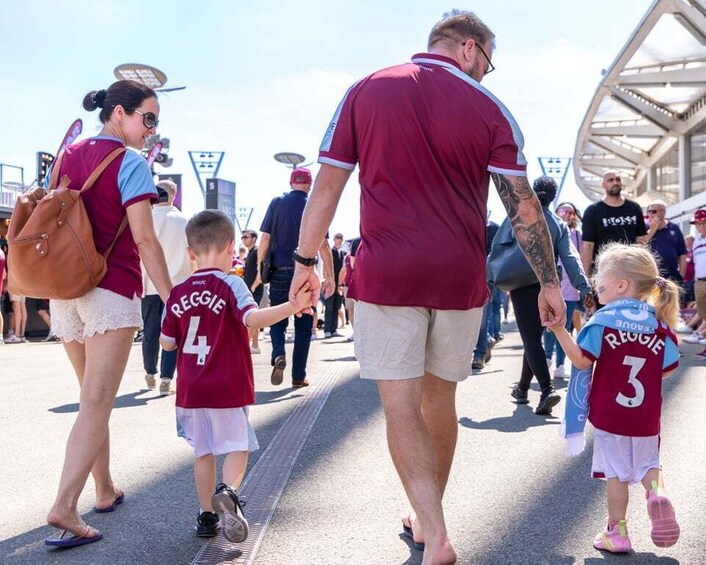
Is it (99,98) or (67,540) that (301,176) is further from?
(67,540)

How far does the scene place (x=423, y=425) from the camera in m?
2.88

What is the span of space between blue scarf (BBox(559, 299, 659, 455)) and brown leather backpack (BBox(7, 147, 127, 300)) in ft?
6.55

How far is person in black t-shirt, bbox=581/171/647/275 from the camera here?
816cm

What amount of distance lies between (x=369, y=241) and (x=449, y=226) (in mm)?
277

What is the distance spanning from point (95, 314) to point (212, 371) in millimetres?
531

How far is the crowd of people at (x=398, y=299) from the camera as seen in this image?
2.86m

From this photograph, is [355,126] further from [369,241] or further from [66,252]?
[66,252]

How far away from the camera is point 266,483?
14.2 feet

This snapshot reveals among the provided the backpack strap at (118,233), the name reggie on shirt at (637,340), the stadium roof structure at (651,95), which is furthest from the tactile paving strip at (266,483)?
the stadium roof structure at (651,95)

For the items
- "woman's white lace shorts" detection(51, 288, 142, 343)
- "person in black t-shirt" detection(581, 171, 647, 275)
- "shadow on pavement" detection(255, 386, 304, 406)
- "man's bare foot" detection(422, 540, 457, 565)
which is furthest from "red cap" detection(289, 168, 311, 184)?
"man's bare foot" detection(422, 540, 457, 565)

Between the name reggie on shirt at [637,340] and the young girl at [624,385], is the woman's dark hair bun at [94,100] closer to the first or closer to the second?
the young girl at [624,385]

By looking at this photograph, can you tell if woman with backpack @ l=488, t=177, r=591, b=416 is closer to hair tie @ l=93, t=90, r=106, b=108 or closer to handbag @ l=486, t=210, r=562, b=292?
handbag @ l=486, t=210, r=562, b=292

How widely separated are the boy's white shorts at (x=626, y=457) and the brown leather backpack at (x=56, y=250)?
215cm

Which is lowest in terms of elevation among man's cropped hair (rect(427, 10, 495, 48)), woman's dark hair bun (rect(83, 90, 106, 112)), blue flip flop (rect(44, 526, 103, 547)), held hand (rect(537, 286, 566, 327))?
blue flip flop (rect(44, 526, 103, 547))
